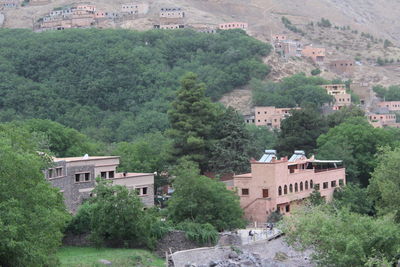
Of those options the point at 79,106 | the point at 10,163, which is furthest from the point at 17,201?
the point at 79,106

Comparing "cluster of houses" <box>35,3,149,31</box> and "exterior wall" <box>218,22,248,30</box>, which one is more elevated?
"cluster of houses" <box>35,3,149,31</box>

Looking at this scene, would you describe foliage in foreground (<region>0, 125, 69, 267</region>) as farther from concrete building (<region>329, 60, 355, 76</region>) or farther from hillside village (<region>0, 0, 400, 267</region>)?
concrete building (<region>329, 60, 355, 76</region>)

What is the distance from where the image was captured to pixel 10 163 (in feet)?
111

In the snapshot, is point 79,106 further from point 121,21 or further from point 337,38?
point 337,38

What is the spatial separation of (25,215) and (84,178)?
1492 centimetres

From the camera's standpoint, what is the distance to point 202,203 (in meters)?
A: 46.2

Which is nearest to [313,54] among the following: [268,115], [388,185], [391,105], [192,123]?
[391,105]

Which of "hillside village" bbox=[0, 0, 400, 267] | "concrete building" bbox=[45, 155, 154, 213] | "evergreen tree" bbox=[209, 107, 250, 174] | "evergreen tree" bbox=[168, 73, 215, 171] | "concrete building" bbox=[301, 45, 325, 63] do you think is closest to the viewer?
"hillside village" bbox=[0, 0, 400, 267]

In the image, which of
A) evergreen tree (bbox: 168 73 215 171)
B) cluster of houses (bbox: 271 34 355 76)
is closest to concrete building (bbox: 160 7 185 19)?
cluster of houses (bbox: 271 34 355 76)

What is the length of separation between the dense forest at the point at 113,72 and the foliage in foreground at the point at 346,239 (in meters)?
57.3

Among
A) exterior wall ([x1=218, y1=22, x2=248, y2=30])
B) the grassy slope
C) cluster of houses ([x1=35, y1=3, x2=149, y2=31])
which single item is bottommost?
the grassy slope

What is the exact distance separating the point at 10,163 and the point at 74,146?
28.7 m

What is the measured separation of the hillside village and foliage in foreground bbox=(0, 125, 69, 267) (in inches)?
2.6

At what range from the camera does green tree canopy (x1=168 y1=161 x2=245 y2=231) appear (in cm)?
4609
